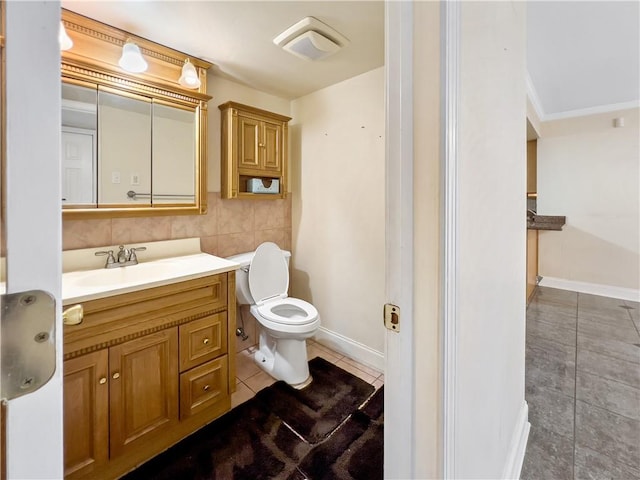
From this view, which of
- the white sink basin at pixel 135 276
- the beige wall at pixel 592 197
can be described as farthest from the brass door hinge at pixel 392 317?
the beige wall at pixel 592 197

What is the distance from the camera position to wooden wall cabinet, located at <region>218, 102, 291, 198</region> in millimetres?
2182

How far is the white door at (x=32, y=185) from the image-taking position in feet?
1.03

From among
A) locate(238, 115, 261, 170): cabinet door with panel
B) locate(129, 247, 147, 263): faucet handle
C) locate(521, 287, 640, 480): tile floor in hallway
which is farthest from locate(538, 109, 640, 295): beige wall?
locate(129, 247, 147, 263): faucet handle

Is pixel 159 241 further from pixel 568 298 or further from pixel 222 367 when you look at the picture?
pixel 568 298

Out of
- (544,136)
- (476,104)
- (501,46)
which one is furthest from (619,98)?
(476,104)

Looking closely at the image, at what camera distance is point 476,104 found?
0.84m

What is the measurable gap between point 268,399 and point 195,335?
2.14ft

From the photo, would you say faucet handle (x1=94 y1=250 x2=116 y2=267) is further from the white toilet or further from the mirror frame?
the white toilet

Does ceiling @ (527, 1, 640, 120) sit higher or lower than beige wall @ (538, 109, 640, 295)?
higher

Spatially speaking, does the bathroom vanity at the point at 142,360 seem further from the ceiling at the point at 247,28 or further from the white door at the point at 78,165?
the ceiling at the point at 247,28

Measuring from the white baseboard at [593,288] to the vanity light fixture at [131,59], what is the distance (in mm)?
5130

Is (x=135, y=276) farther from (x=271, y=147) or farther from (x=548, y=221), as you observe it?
(x=548, y=221)

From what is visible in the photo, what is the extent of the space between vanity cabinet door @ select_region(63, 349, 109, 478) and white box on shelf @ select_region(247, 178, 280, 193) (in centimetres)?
141

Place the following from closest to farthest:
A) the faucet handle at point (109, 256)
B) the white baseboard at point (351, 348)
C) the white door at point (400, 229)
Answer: the white door at point (400, 229), the faucet handle at point (109, 256), the white baseboard at point (351, 348)
